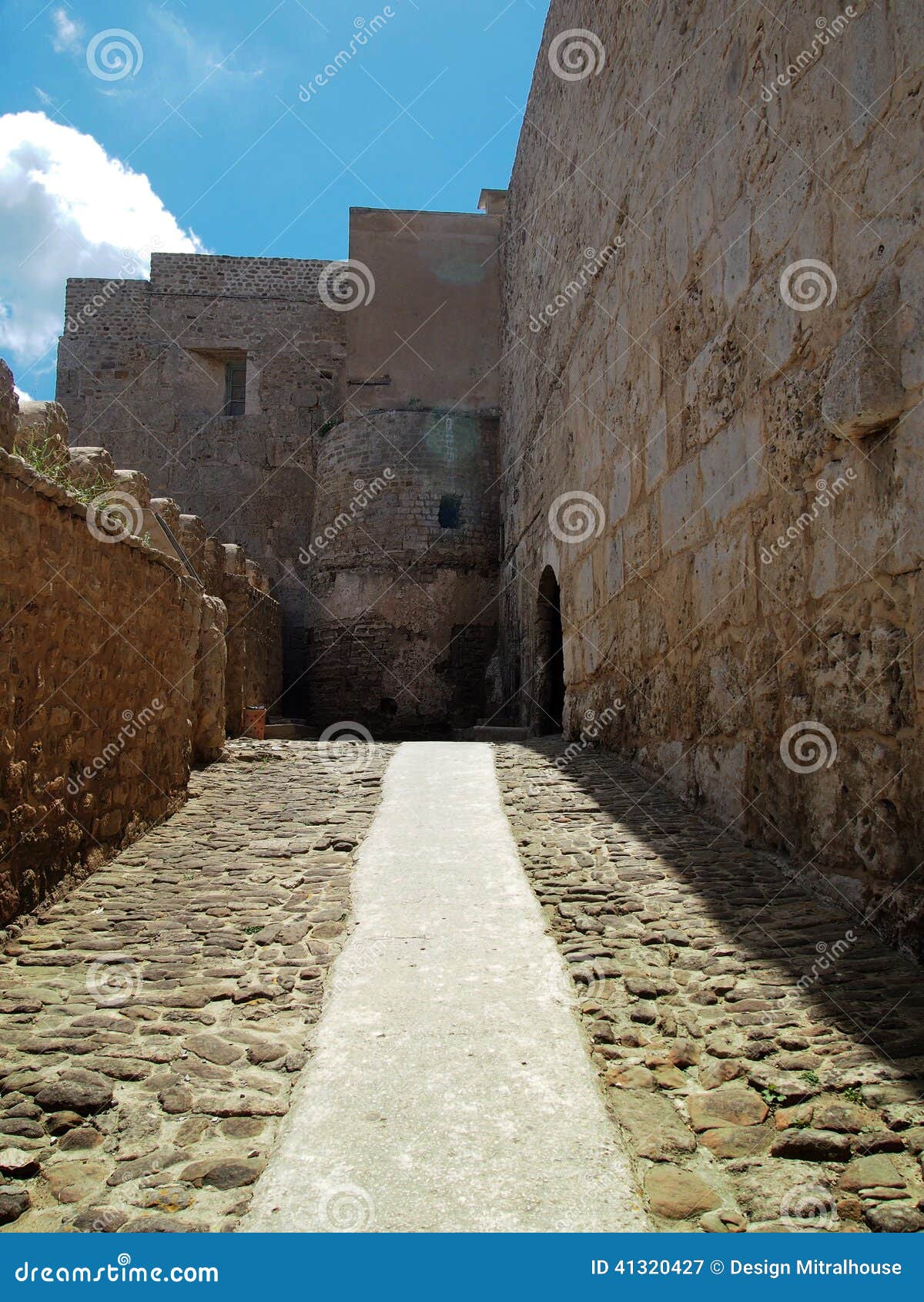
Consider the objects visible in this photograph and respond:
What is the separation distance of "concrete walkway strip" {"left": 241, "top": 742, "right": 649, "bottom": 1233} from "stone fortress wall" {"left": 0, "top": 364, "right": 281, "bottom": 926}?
1287mm

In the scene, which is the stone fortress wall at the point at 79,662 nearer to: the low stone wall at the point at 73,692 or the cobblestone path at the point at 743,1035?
the low stone wall at the point at 73,692

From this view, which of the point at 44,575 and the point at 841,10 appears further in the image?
the point at 44,575

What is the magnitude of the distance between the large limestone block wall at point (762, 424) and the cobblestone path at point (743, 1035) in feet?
0.87

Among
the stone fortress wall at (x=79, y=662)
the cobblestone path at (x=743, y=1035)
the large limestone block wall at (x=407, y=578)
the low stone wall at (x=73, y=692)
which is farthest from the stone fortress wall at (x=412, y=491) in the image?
the cobblestone path at (x=743, y=1035)

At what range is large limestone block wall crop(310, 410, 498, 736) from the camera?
1317 cm

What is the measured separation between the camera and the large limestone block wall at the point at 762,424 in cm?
277

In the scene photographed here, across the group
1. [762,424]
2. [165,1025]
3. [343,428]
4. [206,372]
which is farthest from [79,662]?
[206,372]

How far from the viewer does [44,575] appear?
3.56 m

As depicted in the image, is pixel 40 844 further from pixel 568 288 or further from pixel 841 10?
pixel 568 288

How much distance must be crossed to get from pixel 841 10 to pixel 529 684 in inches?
309

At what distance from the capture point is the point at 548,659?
32.6 ft

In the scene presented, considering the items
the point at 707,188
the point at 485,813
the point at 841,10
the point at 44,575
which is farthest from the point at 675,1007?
the point at 707,188

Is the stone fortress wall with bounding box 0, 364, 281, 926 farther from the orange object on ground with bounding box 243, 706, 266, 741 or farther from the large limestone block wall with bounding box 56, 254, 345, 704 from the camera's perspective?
the large limestone block wall with bounding box 56, 254, 345, 704

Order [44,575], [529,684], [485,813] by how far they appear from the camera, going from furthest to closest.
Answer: [529,684]
[485,813]
[44,575]
